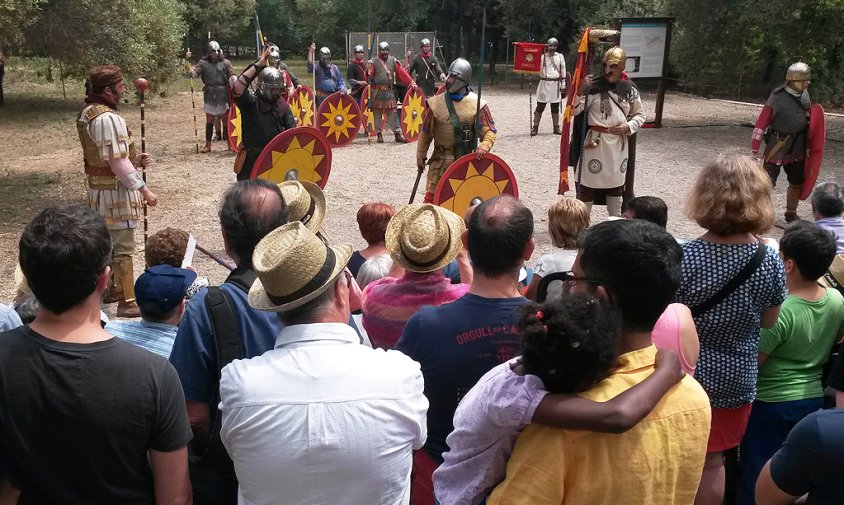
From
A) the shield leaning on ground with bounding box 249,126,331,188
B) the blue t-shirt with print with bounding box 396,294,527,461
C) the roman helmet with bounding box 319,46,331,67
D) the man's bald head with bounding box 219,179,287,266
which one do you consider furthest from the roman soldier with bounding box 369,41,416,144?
the blue t-shirt with print with bounding box 396,294,527,461

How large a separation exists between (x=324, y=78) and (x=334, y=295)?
12.3 meters

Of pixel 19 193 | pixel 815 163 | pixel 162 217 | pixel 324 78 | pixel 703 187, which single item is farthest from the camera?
pixel 324 78

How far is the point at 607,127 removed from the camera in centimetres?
614

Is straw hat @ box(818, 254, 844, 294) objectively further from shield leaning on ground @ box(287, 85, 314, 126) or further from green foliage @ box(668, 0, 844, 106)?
green foliage @ box(668, 0, 844, 106)

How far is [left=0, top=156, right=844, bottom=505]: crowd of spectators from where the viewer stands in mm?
1389

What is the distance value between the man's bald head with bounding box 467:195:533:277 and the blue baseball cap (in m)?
1.04

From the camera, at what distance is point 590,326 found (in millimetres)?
1357

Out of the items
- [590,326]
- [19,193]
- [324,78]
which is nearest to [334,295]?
[590,326]

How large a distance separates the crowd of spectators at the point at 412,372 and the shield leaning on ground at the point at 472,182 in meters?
2.97

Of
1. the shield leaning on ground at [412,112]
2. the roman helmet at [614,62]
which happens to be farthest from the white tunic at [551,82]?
the roman helmet at [614,62]

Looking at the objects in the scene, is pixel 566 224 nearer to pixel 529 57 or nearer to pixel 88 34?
pixel 88 34

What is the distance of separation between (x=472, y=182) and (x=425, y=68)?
8924mm

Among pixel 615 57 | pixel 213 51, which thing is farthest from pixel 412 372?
pixel 213 51

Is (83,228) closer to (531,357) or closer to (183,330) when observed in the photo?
(183,330)
